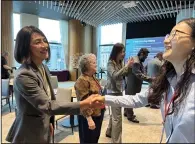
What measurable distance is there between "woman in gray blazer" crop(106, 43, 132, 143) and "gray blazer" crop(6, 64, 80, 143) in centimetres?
62

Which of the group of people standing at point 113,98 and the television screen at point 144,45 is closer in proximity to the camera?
the group of people standing at point 113,98

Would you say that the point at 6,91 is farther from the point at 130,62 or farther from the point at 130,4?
the point at 130,4

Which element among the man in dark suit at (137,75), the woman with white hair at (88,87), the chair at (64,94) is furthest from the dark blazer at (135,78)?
the chair at (64,94)

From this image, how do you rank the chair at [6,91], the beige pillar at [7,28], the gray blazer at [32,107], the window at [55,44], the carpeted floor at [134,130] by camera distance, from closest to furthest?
the gray blazer at [32,107] < the beige pillar at [7,28] < the window at [55,44] < the chair at [6,91] < the carpeted floor at [134,130]

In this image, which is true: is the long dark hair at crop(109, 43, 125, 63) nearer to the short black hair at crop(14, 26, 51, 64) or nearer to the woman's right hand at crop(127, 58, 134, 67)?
the woman's right hand at crop(127, 58, 134, 67)

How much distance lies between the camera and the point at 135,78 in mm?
1240

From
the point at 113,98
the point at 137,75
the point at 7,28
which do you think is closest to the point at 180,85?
the point at 113,98

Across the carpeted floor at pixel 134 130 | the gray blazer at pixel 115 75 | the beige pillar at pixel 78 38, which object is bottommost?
the carpeted floor at pixel 134 130

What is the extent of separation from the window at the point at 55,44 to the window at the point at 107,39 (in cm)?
28

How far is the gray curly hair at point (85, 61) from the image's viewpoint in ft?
3.94

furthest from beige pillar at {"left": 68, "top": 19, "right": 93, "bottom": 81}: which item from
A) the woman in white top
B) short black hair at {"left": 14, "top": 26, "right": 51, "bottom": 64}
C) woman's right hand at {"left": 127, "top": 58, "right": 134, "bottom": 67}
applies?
the woman in white top

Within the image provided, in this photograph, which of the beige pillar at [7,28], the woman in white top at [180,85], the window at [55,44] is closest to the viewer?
the woman in white top at [180,85]

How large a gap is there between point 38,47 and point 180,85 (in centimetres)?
60

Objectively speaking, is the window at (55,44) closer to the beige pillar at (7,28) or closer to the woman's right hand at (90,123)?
the beige pillar at (7,28)
